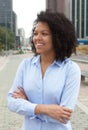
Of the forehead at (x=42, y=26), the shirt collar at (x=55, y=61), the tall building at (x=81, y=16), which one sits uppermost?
the tall building at (x=81, y=16)

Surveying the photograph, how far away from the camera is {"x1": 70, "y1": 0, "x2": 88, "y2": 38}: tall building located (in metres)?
101

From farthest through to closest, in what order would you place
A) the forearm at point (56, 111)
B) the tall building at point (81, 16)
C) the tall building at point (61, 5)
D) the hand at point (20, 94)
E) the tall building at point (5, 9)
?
the tall building at point (5, 9) < the tall building at point (61, 5) < the tall building at point (81, 16) < the hand at point (20, 94) < the forearm at point (56, 111)

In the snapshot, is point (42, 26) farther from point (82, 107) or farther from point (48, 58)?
point (82, 107)

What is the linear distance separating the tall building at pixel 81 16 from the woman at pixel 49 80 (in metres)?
97.3

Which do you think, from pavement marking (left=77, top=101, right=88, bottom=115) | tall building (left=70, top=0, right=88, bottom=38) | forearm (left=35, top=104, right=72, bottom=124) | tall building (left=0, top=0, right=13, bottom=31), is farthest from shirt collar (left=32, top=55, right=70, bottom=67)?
tall building (left=0, top=0, right=13, bottom=31)

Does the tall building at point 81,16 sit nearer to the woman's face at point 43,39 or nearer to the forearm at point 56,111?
the woman's face at point 43,39

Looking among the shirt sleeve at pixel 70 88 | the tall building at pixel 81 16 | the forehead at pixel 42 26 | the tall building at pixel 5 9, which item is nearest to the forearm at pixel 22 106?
the shirt sleeve at pixel 70 88

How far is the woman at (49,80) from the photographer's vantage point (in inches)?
105

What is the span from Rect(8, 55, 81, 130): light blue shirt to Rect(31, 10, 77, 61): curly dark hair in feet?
0.26

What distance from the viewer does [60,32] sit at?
277 cm

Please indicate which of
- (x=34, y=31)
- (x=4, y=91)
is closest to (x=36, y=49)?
(x=34, y=31)

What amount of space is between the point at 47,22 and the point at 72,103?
0.59 m

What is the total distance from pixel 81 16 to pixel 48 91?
101442 mm

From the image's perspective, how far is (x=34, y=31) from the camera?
2.88 m
